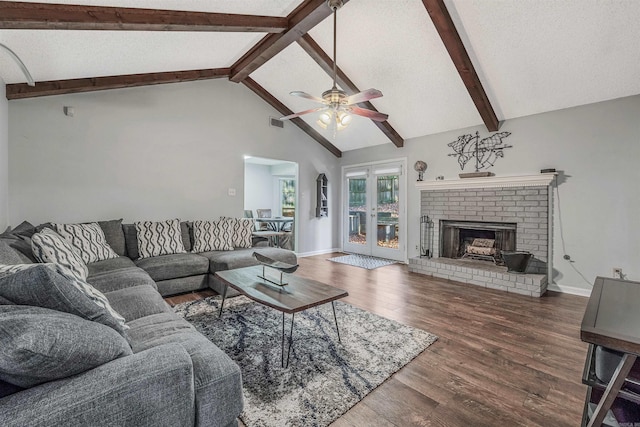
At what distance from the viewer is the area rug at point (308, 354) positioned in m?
1.72

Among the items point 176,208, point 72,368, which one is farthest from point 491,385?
point 176,208

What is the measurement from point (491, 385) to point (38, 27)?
425cm

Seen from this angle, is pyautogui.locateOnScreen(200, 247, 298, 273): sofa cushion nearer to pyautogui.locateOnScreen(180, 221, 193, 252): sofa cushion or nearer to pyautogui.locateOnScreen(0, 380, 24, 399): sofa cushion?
pyautogui.locateOnScreen(180, 221, 193, 252): sofa cushion

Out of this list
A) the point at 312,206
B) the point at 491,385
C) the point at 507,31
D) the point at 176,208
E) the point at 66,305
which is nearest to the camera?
the point at 66,305

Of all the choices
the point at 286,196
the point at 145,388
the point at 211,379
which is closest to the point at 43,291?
the point at 145,388

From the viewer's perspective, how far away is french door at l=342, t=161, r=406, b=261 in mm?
6020

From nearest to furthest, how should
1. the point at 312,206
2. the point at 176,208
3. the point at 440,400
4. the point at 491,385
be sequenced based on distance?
1. the point at 440,400
2. the point at 491,385
3. the point at 176,208
4. the point at 312,206

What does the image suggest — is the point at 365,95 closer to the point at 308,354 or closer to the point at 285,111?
the point at 308,354

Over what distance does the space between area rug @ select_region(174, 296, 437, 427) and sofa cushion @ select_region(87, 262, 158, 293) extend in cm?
62

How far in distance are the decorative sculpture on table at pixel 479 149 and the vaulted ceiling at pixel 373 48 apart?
10.5 inches

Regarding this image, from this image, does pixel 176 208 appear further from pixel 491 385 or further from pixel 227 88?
pixel 491 385

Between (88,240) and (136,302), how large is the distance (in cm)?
190

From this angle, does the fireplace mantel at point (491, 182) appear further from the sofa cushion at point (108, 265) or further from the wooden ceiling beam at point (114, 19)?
the sofa cushion at point (108, 265)

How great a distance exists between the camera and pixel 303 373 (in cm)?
203
